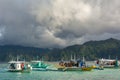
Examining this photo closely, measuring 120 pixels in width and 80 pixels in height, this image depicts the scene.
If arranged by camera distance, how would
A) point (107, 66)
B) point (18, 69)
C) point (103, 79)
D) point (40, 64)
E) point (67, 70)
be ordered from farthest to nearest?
point (107, 66), point (40, 64), point (67, 70), point (18, 69), point (103, 79)

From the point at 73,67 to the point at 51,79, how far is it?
52.9 meters

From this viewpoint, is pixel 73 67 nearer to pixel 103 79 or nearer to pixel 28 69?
pixel 28 69

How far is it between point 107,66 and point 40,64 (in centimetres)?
4471

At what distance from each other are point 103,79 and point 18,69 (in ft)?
185

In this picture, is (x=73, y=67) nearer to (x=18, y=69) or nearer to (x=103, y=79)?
(x=18, y=69)

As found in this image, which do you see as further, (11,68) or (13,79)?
(11,68)

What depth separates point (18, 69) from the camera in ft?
476

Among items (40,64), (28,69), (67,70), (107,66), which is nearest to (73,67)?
(67,70)

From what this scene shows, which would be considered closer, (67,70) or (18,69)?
(18,69)

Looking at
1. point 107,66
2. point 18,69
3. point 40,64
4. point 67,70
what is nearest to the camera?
point 18,69

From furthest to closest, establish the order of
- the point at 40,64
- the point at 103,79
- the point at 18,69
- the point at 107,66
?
the point at 107,66 → the point at 40,64 → the point at 18,69 → the point at 103,79

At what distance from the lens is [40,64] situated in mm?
185125

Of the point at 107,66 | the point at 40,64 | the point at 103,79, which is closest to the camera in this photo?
the point at 103,79

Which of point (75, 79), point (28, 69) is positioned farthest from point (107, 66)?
point (75, 79)
